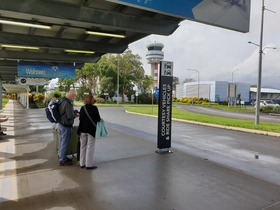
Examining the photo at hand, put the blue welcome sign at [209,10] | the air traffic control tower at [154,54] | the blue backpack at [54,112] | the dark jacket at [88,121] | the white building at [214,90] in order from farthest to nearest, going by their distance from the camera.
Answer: the white building at [214,90] → the air traffic control tower at [154,54] → the blue backpack at [54,112] → the dark jacket at [88,121] → the blue welcome sign at [209,10]

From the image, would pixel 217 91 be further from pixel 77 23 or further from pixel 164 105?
pixel 77 23

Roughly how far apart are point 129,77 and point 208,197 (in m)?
66.5

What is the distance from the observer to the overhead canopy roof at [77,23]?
606 cm

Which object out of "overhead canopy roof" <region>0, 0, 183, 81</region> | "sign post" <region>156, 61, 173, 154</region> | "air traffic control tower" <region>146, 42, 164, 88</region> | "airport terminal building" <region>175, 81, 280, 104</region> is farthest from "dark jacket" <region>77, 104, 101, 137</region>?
"air traffic control tower" <region>146, 42, 164, 88</region>

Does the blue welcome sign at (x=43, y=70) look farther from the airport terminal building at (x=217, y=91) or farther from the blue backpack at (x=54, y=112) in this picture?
the airport terminal building at (x=217, y=91)

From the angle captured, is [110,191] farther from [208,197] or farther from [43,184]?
[208,197]

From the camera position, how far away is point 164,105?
8.33 m

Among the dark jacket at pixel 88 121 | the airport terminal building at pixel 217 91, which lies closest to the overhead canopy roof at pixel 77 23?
the dark jacket at pixel 88 121

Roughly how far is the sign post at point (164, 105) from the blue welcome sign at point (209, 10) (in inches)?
80.4

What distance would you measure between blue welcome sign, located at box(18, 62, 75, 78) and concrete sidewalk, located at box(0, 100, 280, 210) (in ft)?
20.9

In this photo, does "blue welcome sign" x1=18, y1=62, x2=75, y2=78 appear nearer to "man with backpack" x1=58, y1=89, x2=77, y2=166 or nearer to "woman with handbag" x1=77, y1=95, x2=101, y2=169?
"man with backpack" x1=58, y1=89, x2=77, y2=166

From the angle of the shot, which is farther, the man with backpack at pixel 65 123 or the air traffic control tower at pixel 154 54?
the air traffic control tower at pixel 154 54

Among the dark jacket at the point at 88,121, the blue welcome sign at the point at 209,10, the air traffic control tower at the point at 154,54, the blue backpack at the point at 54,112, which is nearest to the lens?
the blue welcome sign at the point at 209,10

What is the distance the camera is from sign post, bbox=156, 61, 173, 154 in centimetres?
820
